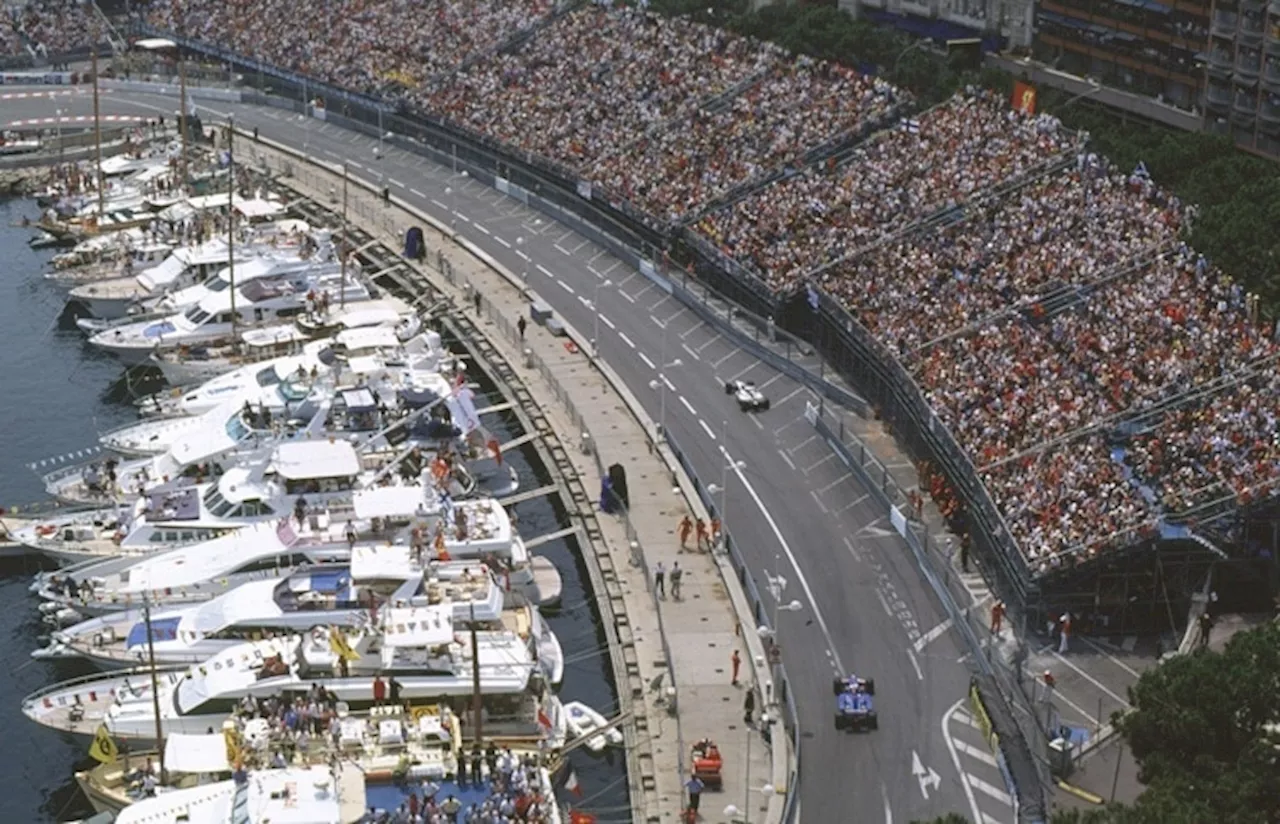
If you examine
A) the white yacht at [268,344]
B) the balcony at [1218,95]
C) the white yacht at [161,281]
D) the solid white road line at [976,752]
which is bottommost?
the solid white road line at [976,752]

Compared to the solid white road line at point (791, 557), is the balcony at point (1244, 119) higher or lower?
higher

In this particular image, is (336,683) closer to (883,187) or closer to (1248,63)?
(883,187)

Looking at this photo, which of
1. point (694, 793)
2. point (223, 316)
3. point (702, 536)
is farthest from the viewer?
point (223, 316)

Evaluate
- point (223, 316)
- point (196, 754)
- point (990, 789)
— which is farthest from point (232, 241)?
point (990, 789)

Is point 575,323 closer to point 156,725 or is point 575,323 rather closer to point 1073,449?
point 1073,449

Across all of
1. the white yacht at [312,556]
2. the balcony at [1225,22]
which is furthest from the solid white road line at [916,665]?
the balcony at [1225,22]

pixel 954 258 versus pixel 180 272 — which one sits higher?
pixel 180 272

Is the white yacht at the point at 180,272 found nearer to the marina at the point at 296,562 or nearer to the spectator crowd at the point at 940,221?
the marina at the point at 296,562
